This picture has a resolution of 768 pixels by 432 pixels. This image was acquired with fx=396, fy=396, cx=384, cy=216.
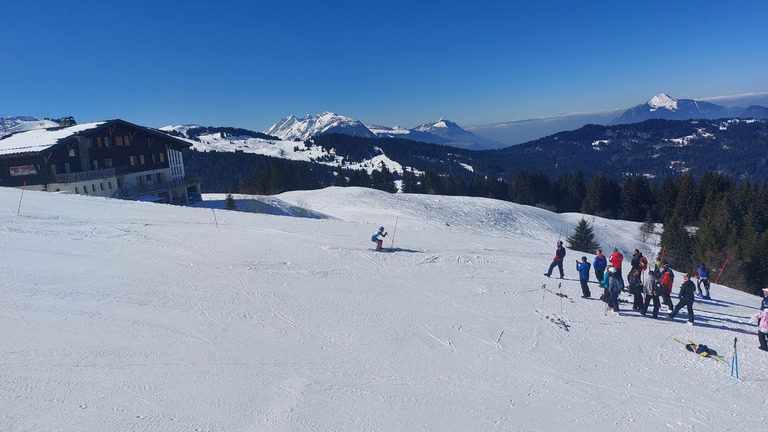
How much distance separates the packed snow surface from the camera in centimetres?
660

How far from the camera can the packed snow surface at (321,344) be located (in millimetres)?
6598

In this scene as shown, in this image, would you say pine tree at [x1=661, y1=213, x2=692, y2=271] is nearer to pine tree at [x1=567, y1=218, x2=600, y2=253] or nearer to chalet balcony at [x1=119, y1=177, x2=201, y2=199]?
pine tree at [x1=567, y1=218, x2=600, y2=253]

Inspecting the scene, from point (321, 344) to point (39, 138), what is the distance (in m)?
43.5

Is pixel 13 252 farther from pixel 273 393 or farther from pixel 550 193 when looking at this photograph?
pixel 550 193

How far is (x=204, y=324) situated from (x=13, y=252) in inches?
332

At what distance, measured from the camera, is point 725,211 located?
5559 centimetres

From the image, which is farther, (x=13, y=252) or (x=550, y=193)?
(x=550, y=193)

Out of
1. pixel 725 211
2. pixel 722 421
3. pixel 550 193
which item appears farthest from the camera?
pixel 550 193

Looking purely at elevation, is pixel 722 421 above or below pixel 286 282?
below

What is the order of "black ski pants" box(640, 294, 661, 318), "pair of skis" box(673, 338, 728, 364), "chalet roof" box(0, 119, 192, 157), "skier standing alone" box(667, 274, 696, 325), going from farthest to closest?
1. "chalet roof" box(0, 119, 192, 157)
2. "black ski pants" box(640, 294, 661, 318)
3. "skier standing alone" box(667, 274, 696, 325)
4. "pair of skis" box(673, 338, 728, 364)

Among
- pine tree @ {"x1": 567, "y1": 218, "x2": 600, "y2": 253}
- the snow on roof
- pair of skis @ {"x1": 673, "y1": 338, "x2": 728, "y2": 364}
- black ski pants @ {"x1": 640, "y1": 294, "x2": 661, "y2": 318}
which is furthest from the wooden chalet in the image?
pine tree @ {"x1": 567, "y1": 218, "x2": 600, "y2": 253}

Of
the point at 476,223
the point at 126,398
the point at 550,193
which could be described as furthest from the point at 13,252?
the point at 550,193

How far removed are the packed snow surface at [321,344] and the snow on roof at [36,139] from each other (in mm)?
23157

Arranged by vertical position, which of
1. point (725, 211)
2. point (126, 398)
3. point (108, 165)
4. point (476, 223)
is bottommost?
point (725, 211)
